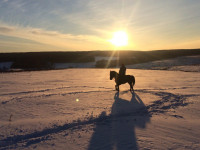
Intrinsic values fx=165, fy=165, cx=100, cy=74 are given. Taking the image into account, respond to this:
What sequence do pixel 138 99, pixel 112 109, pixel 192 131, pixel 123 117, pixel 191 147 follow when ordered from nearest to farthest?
1. pixel 191 147
2. pixel 192 131
3. pixel 123 117
4. pixel 112 109
5. pixel 138 99

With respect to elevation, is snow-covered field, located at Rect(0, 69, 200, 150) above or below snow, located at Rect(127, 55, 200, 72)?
below

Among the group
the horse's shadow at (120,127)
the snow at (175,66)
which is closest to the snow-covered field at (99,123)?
the horse's shadow at (120,127)

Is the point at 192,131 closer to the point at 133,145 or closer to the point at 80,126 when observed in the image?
the point at 133,145

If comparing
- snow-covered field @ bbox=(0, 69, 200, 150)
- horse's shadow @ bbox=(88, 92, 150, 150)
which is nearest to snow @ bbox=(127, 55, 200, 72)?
snow-covered field @ bbox=(0, 69, 200, 150)

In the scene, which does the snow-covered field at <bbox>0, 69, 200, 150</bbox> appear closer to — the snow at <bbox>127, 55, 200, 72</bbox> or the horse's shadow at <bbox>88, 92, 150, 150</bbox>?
the horse's shadow at <bbox>88, 92, 150, 150</bbox>

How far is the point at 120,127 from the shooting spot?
20.9ft

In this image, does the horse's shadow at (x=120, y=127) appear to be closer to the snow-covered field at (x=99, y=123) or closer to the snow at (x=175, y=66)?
the snow-covered field at (x=99, y=123)

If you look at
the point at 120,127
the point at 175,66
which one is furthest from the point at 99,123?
the point at 175,66

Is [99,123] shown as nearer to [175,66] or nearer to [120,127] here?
[120,127]

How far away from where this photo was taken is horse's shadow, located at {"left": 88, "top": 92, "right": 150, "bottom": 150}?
5129mm

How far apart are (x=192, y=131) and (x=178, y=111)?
214 centimetres

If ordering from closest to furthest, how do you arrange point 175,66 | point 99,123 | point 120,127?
point 120,127 → point 99,123 → point 175,66

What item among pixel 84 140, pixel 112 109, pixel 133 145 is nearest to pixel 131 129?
pixel 133 145

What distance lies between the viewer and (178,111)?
26.3 feet
